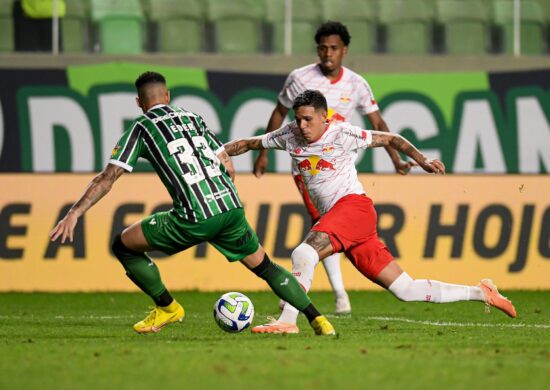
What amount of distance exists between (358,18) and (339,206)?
23.8 ft

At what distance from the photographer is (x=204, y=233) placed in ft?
27.1

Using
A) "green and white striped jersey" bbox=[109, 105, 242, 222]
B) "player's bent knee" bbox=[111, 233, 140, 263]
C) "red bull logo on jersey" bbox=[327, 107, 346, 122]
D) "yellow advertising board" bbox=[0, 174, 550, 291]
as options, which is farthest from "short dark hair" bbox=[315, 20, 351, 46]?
"yellow advertising board" bbox=[0, 174, 550, 291]

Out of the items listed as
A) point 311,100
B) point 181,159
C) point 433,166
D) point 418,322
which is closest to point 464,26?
point 418,322

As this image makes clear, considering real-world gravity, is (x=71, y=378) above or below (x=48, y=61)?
below

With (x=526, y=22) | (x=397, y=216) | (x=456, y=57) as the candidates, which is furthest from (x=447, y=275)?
(x=526, y=22)

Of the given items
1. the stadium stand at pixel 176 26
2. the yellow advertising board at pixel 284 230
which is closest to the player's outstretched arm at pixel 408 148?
the yellow advertising board at pixel 284 230

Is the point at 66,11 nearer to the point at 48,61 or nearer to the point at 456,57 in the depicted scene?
the point at 48,61

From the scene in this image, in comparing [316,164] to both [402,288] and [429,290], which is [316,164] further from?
[429,290]

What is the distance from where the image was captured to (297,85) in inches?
430

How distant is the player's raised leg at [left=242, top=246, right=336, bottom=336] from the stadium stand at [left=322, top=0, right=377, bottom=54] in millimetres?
7612

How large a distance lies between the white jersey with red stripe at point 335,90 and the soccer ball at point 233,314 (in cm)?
268

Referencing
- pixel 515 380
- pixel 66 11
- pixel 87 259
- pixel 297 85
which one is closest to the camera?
pixel 515 380

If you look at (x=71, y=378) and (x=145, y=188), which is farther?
(x=145, y=188)

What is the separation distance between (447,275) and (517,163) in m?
1.72
